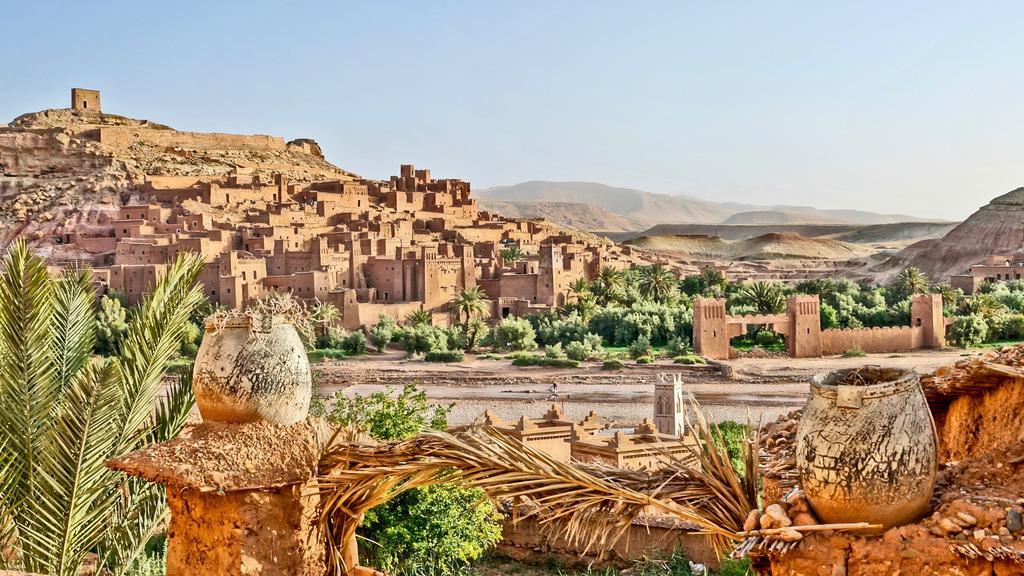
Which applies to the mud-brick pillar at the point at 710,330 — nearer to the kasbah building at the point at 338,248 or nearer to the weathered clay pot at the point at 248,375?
the kasbah building at the point at 338,248

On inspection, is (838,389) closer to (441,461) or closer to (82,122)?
(441,461)

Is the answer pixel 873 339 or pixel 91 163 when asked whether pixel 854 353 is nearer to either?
pixel 873 339

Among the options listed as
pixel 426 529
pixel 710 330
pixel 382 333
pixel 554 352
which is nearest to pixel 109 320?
pixel 382 333

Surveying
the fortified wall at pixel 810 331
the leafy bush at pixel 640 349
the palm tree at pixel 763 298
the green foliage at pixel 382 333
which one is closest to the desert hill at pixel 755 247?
the palm tree at pixel 763 298

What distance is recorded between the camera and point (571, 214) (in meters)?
122

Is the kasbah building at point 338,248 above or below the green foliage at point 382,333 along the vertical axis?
above

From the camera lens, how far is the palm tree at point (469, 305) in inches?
1219

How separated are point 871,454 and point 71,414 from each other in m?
3.03

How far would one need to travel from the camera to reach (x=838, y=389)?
2352mm

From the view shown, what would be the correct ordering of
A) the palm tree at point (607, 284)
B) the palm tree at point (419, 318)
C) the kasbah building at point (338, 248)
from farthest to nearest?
the palm tree at point (607, 284), the palm tree at point (419, 318), the kasbah building at point (338, 248)

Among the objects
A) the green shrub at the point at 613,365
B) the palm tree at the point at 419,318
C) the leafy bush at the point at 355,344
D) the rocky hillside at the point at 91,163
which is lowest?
the green shrub at the point at 613,365

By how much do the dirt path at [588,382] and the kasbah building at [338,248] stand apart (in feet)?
8.59

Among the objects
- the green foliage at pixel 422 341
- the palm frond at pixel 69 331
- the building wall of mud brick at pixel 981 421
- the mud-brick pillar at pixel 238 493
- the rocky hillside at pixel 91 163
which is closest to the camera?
the building wall of mud brick at pixel 981 421

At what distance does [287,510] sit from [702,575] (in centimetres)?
532
